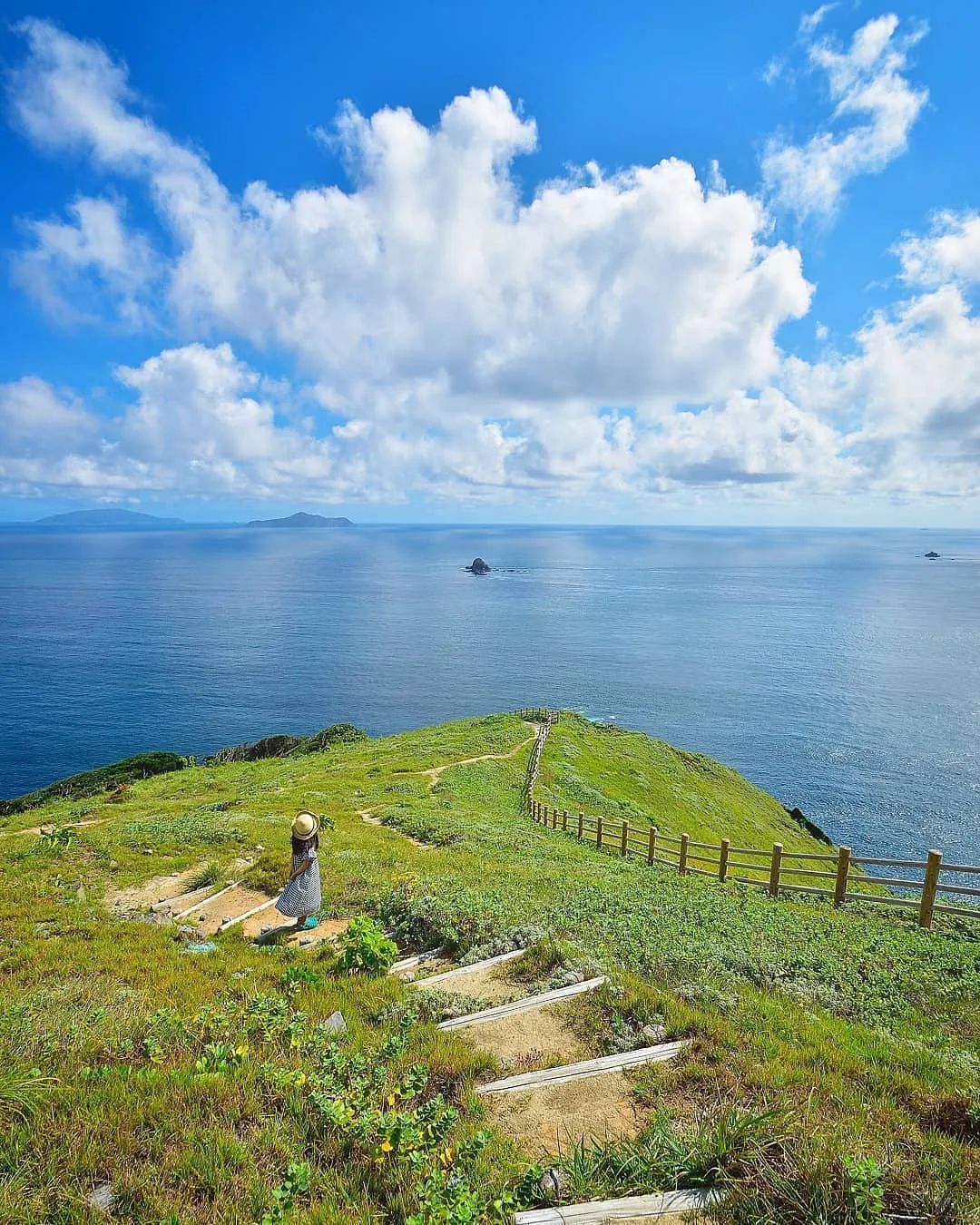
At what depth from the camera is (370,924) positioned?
9984mm

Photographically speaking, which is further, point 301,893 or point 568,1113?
point 301,893

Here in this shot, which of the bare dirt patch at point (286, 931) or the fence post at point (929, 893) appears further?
the fence post at point (929, 893)

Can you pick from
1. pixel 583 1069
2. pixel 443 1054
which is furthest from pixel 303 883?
pixel 583 1069

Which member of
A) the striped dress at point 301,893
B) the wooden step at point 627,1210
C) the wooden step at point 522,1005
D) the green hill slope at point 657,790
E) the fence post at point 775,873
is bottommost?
the green hill slope at point 657,790

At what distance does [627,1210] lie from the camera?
4734 mm

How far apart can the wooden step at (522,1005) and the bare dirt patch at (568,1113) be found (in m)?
1.57

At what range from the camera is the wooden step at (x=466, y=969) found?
909cm

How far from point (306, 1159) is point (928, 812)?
62.1 metres

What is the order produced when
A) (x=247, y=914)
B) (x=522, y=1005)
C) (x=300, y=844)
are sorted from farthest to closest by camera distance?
(x=247, y=914) < (x=300, y=844) < (x=522, y=1005)

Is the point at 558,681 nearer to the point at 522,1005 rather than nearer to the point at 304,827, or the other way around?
the point at 304,827

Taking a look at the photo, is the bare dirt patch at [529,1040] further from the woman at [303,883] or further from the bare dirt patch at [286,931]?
the woman at [303,883]

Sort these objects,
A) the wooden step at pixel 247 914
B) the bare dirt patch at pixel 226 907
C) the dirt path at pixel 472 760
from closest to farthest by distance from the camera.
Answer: the wooden step at pixel 247 914 < the bare dirt patch at pixel 226 907 < the dirt path at pixel 472 760

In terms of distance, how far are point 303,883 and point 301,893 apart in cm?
19

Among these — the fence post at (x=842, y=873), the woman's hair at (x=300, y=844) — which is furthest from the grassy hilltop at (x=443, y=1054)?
the woman's hair at (x=300, y=844)
